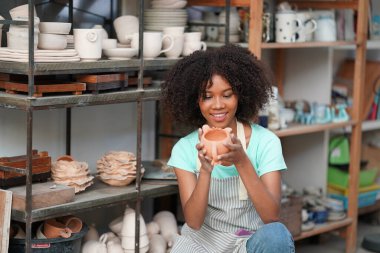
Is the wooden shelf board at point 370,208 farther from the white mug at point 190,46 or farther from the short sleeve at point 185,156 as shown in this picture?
the short sleeve at point 185,156

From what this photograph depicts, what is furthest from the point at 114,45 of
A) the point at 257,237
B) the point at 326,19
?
the point at 326,19

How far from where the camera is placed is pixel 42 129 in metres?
3.51

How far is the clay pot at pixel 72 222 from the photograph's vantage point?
3.14 metres

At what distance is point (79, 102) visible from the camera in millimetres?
2965

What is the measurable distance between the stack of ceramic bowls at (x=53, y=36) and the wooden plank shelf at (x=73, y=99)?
0.63 ft

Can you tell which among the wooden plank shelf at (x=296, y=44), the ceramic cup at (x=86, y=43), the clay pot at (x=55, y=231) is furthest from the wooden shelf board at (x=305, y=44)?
the clay pot at (x=55, y=231)

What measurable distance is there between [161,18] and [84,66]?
64 centimetres

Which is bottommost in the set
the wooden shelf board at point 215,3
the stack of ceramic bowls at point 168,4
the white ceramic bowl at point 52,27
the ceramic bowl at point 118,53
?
the ceramic bowl at point 118,53

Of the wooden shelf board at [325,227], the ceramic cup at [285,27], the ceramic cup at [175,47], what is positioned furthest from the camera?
the wooden shelf board at [325,227]

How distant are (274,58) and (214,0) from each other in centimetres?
89

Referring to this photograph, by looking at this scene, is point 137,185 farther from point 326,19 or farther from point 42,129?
point 326,19

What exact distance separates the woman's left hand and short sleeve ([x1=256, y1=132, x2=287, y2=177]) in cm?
22

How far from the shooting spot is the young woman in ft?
9.34

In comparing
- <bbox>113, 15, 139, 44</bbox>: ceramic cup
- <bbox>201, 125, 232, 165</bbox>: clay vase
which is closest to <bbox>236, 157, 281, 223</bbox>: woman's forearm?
<bbox>201, 125, 232, 165</bbox>: clay vase
